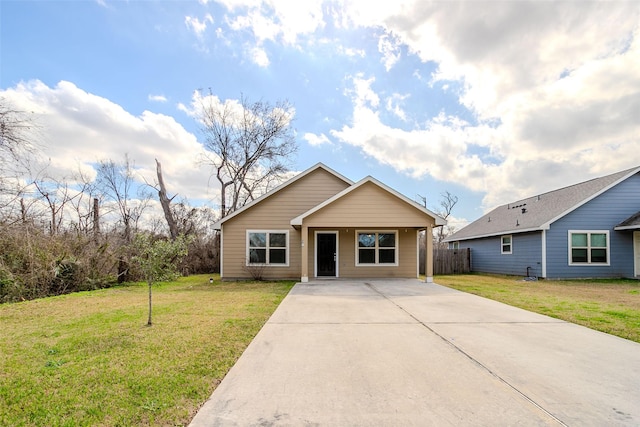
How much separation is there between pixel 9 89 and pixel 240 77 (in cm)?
999

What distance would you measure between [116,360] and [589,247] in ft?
62.4

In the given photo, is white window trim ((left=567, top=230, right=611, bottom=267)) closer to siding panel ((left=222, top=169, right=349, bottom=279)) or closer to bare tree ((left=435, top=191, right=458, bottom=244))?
siding panel ((left=222, top=169, right=349, bottom=279))

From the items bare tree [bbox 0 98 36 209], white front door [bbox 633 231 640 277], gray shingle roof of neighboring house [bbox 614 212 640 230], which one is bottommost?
white front door [bbox 633 231 640 277]

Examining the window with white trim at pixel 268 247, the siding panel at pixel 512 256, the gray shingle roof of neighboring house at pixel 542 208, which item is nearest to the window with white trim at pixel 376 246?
the window with white trim at pixel 268 247

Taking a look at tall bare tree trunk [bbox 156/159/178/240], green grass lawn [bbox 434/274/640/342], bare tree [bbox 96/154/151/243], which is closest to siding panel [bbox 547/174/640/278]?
green grass lawn [bbox 434/274/640/342]

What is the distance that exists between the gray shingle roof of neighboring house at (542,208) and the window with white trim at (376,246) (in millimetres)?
6938

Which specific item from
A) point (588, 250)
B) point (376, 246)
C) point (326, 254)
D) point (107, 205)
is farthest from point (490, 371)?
point (107, 205)

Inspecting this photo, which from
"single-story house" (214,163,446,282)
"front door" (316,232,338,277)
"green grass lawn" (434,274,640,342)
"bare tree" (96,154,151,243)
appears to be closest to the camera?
"green grass lawn" (434,274,640,342)

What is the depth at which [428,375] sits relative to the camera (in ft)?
12.2

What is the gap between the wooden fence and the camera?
2012 cm

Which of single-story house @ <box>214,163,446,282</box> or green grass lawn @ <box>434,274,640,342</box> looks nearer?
green grass lawn @ <box>434,274,640,342</box>

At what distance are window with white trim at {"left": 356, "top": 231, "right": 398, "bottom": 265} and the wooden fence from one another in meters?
6.58

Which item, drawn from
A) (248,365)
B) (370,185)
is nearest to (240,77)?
(370,185)

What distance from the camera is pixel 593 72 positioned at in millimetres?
12188
